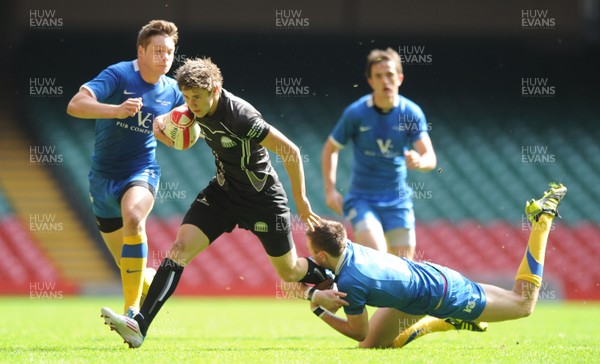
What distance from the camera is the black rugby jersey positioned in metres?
6.08

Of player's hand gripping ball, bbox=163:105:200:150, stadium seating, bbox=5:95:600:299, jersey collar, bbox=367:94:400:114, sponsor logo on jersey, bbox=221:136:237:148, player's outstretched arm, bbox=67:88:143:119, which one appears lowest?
stadium seating, bbox=5:95:600:299

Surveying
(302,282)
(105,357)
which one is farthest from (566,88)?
(105,357)

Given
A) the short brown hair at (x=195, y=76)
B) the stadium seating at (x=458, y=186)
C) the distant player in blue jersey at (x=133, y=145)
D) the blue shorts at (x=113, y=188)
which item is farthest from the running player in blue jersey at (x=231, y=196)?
the stadium seating at (x=458, y=186)

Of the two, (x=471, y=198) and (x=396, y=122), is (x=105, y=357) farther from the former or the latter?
(x=471, y=198)

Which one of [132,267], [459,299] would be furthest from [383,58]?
[132,267]

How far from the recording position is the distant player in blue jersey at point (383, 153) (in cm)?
833

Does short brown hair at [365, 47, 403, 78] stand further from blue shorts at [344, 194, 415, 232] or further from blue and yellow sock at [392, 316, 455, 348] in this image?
blue and yellow sock at [392, 316, 455, 348]

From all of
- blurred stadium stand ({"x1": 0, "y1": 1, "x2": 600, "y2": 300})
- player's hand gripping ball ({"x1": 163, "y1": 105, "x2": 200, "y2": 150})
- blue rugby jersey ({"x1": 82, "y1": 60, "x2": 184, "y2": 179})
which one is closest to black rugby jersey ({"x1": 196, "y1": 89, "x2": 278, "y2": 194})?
player's hand gripping ball ({"x1": 163, "y1": 105, "x2": 200, "y2": 150})

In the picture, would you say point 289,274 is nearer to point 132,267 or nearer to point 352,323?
point 352,323

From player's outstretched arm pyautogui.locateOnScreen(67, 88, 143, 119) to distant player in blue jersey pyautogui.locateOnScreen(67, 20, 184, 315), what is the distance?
167 millimetres

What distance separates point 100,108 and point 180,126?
1.94ft

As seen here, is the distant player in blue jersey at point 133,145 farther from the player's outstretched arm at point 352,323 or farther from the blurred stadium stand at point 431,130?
the blurred stadium stand at point 431,130

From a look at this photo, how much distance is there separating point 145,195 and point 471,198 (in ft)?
39.9

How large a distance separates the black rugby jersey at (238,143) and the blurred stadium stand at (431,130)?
31.5 ft
